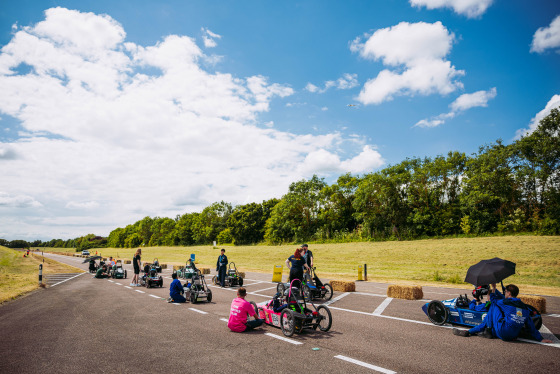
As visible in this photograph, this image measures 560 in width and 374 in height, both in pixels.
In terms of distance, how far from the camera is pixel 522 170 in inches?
1684

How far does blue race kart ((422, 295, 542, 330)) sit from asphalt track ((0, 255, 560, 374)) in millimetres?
307

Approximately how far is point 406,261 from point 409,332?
26741 millimetres

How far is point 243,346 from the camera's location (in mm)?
Result: 6586

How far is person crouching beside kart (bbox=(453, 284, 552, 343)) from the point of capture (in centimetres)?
669

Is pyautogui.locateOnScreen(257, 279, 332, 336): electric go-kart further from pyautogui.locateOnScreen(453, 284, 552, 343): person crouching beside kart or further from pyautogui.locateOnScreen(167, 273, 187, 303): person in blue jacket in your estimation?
pyautogui.locateOnScreen(167, 273, 187, 303): person in blue jacket

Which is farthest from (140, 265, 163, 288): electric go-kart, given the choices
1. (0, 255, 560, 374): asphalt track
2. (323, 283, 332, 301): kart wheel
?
(323, 283, 332, 301): kart wheel

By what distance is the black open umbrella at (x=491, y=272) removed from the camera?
7277 millimetres

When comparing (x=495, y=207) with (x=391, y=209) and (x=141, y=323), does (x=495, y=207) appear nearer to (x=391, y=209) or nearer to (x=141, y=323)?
(x=391, y=209)

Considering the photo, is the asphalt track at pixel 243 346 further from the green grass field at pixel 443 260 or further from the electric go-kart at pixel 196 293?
the green grass field at pixel 443 260

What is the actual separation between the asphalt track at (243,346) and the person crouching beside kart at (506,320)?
0.19m

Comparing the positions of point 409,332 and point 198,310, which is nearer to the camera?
point 409,332

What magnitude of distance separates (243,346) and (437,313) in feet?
17.8

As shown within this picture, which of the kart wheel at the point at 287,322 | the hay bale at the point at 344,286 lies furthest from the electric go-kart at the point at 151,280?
the kart wheel at the point at 287,322

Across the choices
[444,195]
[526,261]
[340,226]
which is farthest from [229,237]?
[526,261]
